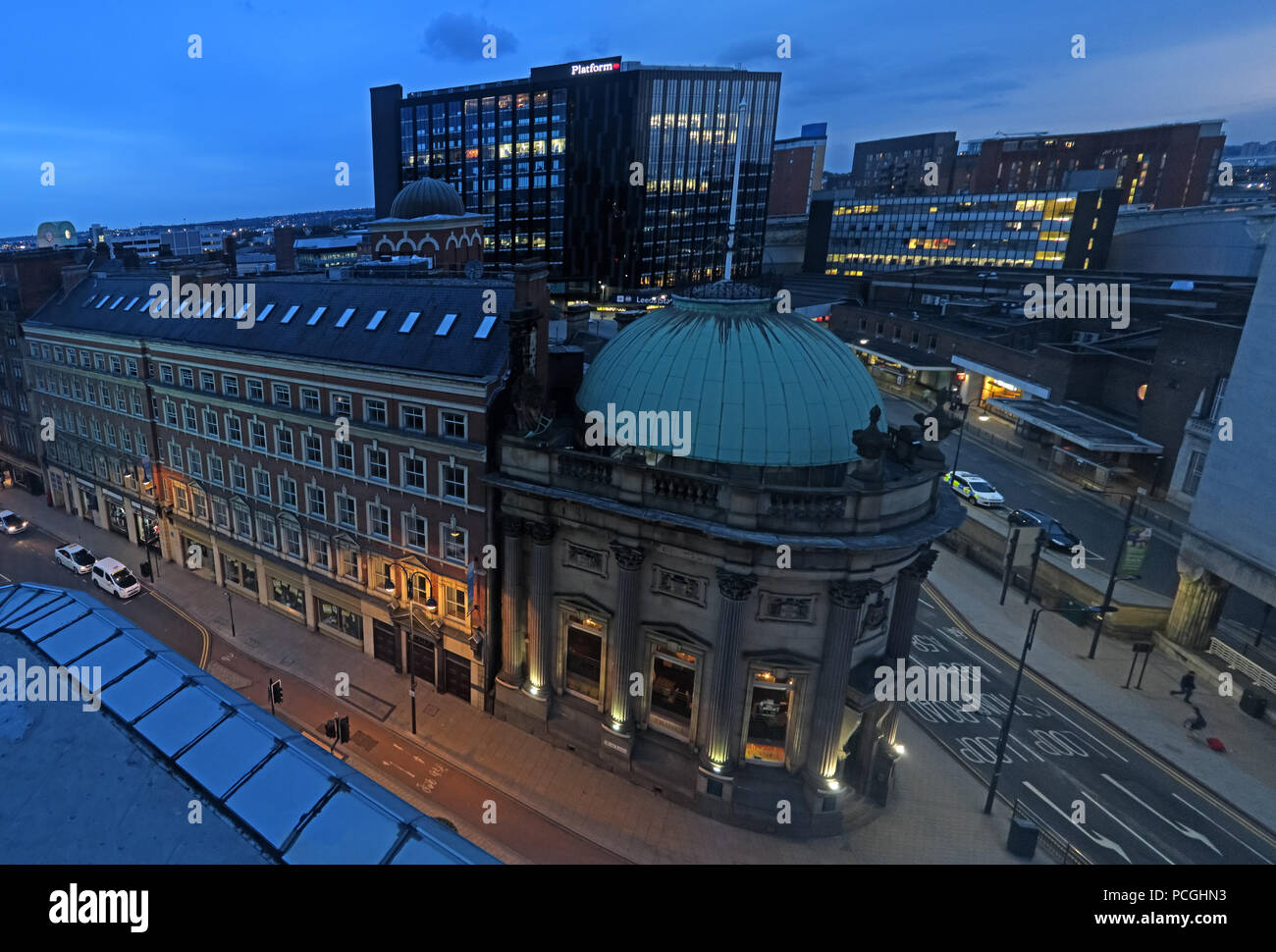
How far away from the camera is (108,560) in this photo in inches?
1886

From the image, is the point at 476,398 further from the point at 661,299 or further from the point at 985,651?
the point at 661,299

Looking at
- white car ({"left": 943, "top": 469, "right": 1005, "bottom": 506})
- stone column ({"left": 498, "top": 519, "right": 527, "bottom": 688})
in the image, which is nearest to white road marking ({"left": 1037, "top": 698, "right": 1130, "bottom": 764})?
white car ({"left": 943, "top": 469, "right": 1005, "bottom": 506})

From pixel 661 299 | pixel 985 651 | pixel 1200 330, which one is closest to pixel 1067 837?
pixel 985 651

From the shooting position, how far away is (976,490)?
57.4 meters

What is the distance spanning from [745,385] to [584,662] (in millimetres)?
14682

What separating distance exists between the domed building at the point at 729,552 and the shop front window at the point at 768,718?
0.21ft

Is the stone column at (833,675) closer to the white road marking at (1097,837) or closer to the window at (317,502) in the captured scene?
the white road marking at (1097,837)

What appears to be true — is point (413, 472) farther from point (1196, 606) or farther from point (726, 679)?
point (1196, 606)

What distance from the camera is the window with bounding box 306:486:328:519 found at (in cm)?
3897

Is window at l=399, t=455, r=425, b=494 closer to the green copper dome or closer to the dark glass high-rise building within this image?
the green copper dome

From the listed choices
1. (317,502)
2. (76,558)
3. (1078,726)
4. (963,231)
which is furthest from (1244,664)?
(963,231)

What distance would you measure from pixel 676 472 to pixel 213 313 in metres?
34.5

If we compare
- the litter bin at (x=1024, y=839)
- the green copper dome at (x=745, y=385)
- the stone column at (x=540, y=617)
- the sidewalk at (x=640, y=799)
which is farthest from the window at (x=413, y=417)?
the litter bin at (x=1024, y=839)

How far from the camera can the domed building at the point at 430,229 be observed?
→ 2776 inches
